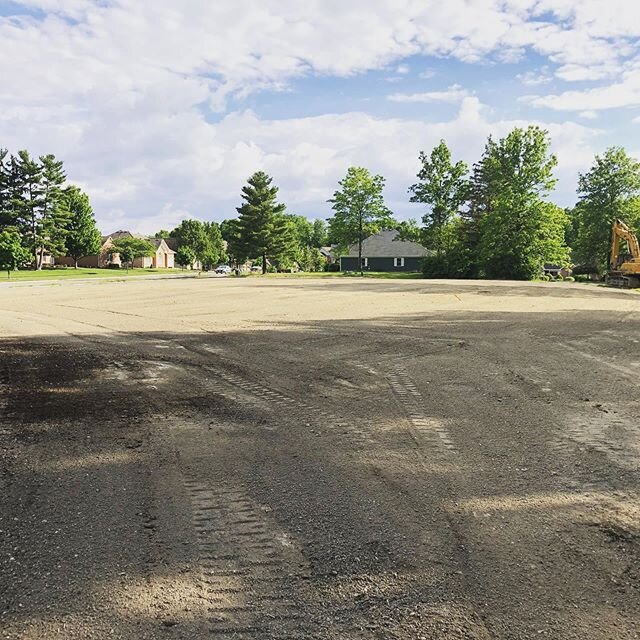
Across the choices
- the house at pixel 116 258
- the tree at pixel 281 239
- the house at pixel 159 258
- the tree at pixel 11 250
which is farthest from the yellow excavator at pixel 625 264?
the house at pixel 159 258

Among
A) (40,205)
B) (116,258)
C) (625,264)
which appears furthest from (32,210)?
(625,264)

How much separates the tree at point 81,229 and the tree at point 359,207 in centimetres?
3560

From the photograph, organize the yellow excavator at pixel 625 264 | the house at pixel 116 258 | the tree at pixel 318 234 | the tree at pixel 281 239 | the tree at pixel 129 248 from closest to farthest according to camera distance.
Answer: the yellow excavator at pixel 625 264 < the tree at pixel 281 239 < the tree at pixel 129 248 < the house at pixel 116 258 < the tree at pixel 318 234

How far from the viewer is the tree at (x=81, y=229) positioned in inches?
2975

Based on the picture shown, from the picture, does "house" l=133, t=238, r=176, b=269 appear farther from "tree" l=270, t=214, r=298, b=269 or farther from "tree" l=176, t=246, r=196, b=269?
"tree" l=270, t=214, r=298, b=269

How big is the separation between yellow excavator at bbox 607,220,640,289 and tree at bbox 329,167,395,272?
31647 mm

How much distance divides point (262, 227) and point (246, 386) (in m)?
56.4

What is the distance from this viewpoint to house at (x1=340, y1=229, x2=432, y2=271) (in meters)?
73.9

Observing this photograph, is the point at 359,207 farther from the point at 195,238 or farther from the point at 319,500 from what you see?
the point at 319,500

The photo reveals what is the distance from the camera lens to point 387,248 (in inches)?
2963

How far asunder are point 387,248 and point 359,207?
10944 millimetres

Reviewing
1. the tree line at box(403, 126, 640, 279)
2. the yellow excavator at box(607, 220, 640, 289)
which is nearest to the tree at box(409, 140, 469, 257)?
the tree line at box(403, 126, 640, 279)

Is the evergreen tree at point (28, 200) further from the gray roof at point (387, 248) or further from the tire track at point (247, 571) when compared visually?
the tire track at point (247, 571)

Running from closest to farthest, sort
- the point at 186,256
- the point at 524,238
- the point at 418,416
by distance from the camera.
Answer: the point at 418,416 → the point at 524,238 → the point at 186,256
